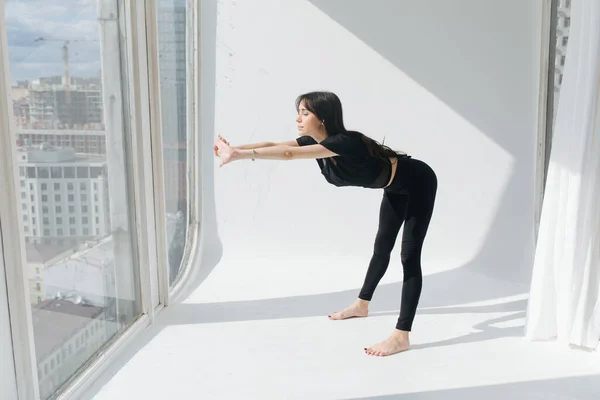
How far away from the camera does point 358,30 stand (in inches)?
148

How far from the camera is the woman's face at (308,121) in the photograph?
8.09ft

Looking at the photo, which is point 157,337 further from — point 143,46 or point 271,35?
point 271,35

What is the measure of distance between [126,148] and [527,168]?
2396mm

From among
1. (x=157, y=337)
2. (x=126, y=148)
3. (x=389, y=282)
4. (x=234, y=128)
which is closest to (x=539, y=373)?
(x=389, y=282)

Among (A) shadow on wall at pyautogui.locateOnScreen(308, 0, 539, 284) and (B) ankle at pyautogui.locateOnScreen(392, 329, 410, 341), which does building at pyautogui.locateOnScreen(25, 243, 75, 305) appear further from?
(A) shadow on wall at pyautogui.locateOnScreen(308, 0, 539, 284)

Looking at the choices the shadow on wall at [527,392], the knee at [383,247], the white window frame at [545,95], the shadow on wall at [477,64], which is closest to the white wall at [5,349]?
the shadow on wall at [527,392]

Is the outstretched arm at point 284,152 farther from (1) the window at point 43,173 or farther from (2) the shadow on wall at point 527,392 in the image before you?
(2) the shadow on wall at point 527,392

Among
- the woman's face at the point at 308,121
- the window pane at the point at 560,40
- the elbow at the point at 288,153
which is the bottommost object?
the elbow at the point at 288,153

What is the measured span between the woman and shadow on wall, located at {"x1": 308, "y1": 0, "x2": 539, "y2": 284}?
135cm

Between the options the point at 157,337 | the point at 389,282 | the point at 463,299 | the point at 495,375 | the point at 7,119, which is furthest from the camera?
the point at 389,282

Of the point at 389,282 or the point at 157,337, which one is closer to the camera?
the point at 157,337

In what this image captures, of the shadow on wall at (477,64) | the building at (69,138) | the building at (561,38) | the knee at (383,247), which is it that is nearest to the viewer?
the building at (69,138)

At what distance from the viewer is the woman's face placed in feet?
8.09

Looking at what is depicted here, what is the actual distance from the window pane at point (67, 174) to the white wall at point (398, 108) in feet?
4.58
